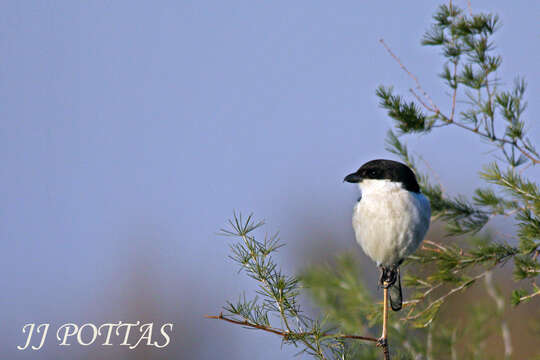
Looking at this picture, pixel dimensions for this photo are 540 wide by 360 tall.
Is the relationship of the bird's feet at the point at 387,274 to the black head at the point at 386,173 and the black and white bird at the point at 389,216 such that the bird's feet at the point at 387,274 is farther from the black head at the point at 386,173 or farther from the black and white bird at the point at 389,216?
the black head at the point at 386,173

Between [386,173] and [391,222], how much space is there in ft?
0.80

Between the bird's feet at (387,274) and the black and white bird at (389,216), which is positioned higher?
the black and white bird at (389,216)

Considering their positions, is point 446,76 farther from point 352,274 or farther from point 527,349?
point 527,349

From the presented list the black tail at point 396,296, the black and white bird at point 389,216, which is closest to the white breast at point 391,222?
the black and white bird at point 389,216

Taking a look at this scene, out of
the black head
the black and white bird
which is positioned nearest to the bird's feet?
the black and white bird

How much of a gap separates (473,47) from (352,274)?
1277mm

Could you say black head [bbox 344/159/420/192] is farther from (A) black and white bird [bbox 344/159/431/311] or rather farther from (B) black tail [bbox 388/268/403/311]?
(B) black tail [bbox 388/268/403/311]

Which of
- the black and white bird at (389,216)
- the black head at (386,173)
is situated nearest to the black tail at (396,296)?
the black and white bird at (389,216)

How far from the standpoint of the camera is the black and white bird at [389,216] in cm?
264

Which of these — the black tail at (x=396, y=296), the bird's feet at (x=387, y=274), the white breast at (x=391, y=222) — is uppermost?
the white breast at (x=391, y=222)

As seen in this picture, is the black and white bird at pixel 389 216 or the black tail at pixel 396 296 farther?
the black tail at pixel 396 296

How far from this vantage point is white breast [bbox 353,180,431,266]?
2641mm

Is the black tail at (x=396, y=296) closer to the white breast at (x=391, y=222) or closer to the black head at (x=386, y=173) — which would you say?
the white breast at (x=391, y=222)

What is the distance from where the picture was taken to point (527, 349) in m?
6.01
